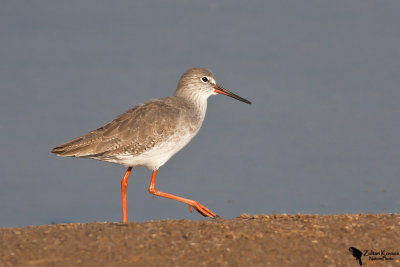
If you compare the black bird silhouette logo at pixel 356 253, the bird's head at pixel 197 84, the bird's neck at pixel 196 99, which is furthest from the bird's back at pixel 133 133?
the black bird silhouette logo at pixel 356 253

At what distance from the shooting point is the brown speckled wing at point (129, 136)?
12.7 metres

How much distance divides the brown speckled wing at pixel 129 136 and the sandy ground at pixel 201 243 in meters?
2.72

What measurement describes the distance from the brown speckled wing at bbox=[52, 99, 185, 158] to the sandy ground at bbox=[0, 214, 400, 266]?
2.72 metres

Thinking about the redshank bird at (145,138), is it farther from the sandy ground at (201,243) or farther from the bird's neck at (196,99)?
the sandy ground at (201,243)

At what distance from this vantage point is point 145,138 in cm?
1273

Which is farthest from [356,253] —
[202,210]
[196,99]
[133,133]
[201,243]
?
[196,99]

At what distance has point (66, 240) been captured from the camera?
9031 mm

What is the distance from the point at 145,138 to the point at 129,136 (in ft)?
1.30

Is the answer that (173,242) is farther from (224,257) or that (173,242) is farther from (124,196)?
(124,196)

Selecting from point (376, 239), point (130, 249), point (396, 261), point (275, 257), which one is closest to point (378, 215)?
point (376, 239)

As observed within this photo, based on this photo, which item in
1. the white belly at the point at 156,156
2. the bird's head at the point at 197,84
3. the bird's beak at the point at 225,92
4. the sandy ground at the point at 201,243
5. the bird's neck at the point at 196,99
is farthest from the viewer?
the bird's beak at the point at 225,92

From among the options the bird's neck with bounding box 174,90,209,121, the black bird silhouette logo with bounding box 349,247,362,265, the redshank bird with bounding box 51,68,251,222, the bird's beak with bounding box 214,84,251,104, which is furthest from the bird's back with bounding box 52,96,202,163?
the black bird silhouette logo with bounding box 349,247,362,265

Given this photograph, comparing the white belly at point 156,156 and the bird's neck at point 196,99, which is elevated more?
the bird's neck at point 196,99

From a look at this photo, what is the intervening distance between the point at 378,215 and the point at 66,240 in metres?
6.60
